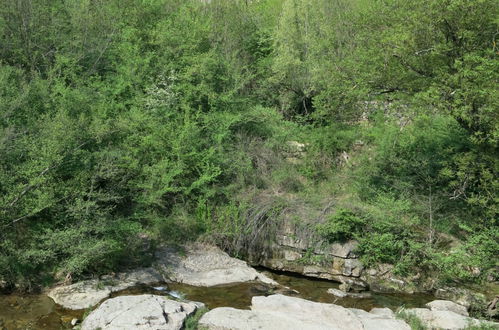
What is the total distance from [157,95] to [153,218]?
441cm

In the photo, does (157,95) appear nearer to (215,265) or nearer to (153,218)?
(153,218)

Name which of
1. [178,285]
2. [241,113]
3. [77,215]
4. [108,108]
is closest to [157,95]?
[108,108]

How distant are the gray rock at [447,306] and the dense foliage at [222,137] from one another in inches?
47.3

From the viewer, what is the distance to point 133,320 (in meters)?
8.03

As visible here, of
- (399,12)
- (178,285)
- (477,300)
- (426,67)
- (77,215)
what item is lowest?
(178,285)

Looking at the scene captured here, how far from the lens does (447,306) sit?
9961mm

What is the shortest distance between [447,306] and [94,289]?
7.92m

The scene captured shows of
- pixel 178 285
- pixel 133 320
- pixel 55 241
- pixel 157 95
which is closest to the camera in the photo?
pixel 133 320

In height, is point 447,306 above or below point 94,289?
above

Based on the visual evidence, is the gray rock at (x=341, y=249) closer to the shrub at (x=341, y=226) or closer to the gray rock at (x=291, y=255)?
the shrub at (x=341, y=226)

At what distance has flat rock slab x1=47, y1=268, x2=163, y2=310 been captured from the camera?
32.0 feet

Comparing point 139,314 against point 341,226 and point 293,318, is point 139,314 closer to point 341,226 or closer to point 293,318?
point 293,318

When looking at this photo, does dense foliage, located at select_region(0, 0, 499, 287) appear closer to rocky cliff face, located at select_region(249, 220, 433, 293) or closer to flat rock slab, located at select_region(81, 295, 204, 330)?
rocky cliff face, located at select_region(249, 220, 433, 293)

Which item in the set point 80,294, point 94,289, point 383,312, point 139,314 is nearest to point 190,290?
point 94,289
